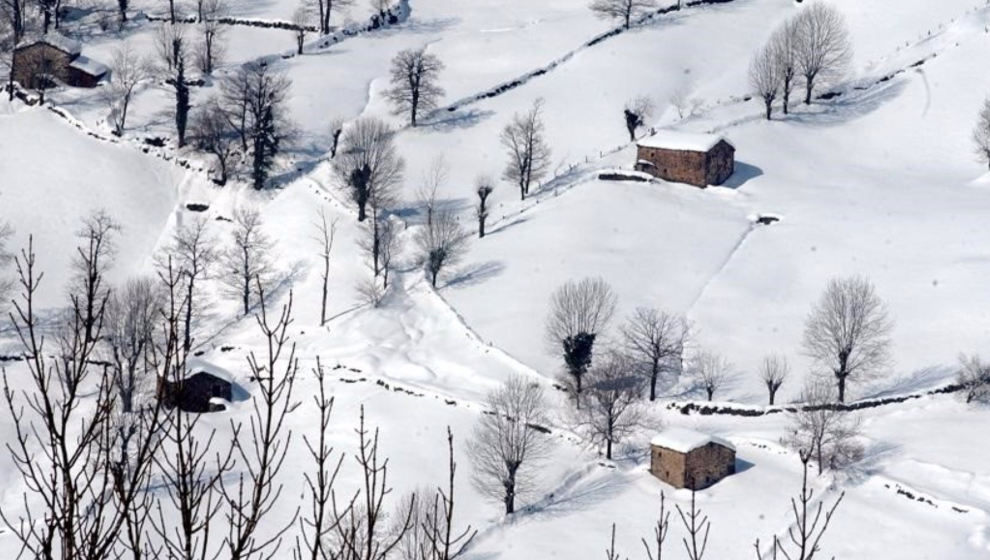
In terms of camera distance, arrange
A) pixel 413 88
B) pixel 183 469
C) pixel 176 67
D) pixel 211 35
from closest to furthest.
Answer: pixel 183 469 → pixel 413 88 → pixel 176 67 → pixel 211 35

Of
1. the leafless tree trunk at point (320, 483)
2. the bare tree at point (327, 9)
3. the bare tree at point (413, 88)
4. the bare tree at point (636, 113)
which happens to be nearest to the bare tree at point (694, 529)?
the leafless tree trunk at point (320, 483)

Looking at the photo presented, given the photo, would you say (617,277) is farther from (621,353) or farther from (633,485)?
(633,485)

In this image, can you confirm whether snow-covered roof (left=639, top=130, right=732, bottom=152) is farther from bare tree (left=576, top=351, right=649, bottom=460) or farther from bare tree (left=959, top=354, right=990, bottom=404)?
bare tree (left=959, top=354, right=990, bottom=404)

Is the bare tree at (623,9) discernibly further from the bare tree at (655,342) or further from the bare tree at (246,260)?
the bare tree at (655,342)

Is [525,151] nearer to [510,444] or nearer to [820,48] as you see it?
[820,48]

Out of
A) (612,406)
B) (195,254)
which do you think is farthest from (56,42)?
(612,406)

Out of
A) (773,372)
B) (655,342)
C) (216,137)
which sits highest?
(216,137)
